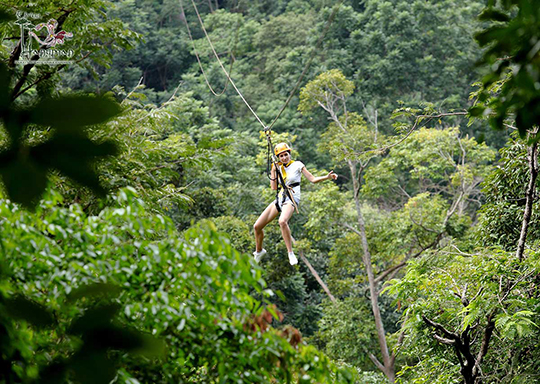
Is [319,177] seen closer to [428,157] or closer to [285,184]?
[285,184]

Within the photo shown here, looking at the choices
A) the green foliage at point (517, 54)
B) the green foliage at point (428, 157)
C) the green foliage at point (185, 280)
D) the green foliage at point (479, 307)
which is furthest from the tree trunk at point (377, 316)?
the green foliage at point (517, 54)

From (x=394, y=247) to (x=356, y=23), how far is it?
1067 centimetres

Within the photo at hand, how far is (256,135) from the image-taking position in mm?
18500

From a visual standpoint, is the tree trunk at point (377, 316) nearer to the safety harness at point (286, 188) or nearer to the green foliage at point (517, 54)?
the safety harness at point (286, 188)

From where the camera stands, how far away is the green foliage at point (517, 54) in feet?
3.29

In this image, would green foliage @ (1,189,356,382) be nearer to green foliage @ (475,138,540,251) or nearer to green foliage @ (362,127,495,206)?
green foliage @ (475,138,540,251)

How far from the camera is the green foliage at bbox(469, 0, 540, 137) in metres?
1.00

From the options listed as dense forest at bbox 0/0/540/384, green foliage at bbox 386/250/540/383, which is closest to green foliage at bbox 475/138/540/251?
dense forest at bbox 0/0/540/384

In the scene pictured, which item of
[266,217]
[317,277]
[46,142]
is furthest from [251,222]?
[46,142]

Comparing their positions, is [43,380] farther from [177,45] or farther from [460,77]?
[177,45]

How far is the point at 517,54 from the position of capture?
1.04m

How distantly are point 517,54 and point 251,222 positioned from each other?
36.3ft

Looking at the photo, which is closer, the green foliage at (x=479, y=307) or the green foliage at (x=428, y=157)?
the green foliage at (x=479, y=307)

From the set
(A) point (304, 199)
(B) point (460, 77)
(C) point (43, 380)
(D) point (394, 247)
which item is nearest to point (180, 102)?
(A) point (304, 199)
